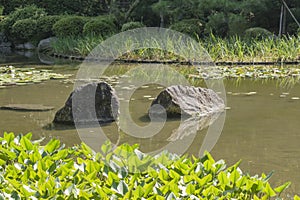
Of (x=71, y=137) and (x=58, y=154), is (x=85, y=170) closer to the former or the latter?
(x=58, y=154)

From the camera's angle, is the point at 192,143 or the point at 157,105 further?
the point at 157,105

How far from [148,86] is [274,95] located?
2109 millimetres

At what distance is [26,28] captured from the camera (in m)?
18.9

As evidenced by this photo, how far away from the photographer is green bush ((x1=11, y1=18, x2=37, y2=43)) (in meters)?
18.8

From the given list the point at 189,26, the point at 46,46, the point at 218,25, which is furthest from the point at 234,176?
the point at 46,46

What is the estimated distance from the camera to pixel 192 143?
4.73 m

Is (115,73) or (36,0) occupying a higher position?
(36,0)

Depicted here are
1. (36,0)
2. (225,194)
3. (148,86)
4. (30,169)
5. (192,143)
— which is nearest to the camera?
(225,194)

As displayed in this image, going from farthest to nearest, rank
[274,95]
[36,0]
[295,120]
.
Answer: [36,0] < [274,95] < [295,120]

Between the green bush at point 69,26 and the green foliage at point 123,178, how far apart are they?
14909 millimetres

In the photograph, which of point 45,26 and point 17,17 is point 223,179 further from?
point 17,17

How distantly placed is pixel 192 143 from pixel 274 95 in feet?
9.33

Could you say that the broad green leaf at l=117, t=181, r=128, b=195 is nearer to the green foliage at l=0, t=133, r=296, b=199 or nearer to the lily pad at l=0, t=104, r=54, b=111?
the green foliage at l=0, t=133, r=296, b=199

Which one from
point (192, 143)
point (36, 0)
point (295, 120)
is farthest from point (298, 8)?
point (36, 0)
